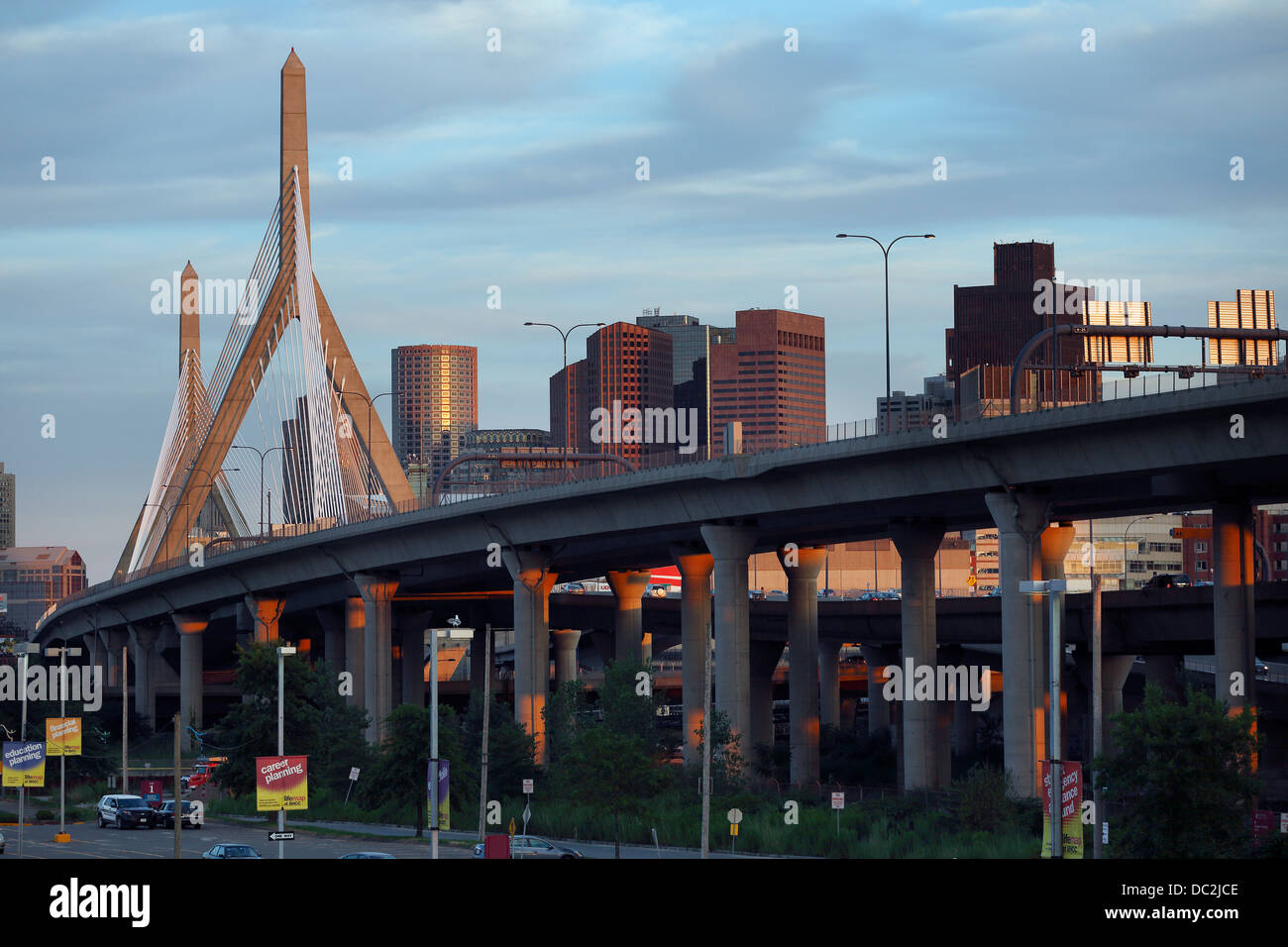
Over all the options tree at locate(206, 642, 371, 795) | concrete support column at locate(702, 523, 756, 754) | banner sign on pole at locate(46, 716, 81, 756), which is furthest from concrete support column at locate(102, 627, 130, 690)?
banner sign on pole at locate(46, 716, 81, 756)

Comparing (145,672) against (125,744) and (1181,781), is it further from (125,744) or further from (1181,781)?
(1181,781)

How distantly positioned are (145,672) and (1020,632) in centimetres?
10475

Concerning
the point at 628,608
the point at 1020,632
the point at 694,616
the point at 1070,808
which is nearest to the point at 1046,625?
the point at 1020,632

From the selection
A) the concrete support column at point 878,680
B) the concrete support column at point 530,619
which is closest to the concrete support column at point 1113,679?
the concrete support column at point 530,619

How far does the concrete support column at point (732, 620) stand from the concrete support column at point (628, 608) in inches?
1152

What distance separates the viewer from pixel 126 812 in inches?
2598

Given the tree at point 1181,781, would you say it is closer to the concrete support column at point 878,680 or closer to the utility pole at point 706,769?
the utility pole at point 706,769

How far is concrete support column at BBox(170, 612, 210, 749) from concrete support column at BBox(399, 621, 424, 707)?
16139 millimetres

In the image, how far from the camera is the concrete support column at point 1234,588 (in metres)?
61.1

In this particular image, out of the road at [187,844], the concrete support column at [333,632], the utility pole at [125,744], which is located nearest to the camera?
the road at [187,844]

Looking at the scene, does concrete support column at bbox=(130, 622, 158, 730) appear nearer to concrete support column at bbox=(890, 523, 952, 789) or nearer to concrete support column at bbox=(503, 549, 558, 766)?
concrete support column at bbox=(503, 549, 558, 766)
